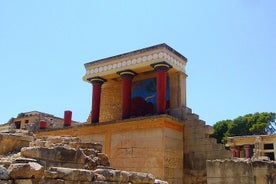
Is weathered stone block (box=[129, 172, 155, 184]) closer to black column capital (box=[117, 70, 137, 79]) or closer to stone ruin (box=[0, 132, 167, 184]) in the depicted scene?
stone ruin (box=[0, 132, 167, 184])

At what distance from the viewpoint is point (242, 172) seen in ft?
20.9

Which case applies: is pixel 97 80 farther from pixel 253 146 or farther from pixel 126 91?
pixel 253 146

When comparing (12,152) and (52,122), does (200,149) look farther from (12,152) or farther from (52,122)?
(52,122)

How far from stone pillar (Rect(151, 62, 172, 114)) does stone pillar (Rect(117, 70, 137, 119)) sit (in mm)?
1723

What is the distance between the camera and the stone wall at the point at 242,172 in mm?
6223

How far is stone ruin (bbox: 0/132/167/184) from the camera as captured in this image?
4.28 m

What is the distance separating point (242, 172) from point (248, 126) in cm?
3890

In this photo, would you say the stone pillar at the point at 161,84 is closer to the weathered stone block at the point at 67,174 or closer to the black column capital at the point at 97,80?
the black column capital at the point at 97,80

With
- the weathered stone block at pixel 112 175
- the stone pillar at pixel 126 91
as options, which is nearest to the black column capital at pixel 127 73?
the stone pillar at pixel 126 91

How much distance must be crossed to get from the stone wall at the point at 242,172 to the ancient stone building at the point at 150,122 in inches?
263

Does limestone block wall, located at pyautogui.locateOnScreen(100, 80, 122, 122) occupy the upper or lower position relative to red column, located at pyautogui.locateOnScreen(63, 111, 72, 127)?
upper

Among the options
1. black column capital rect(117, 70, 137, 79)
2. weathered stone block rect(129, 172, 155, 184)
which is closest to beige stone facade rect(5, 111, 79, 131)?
black column capital rect(117, 70, 137, 79)

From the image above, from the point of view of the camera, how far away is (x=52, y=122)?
3055 centimetres

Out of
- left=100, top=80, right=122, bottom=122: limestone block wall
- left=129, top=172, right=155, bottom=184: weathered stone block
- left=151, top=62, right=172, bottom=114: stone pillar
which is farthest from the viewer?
left=100, top=80, right=122, bottom=122: limestone block wall
